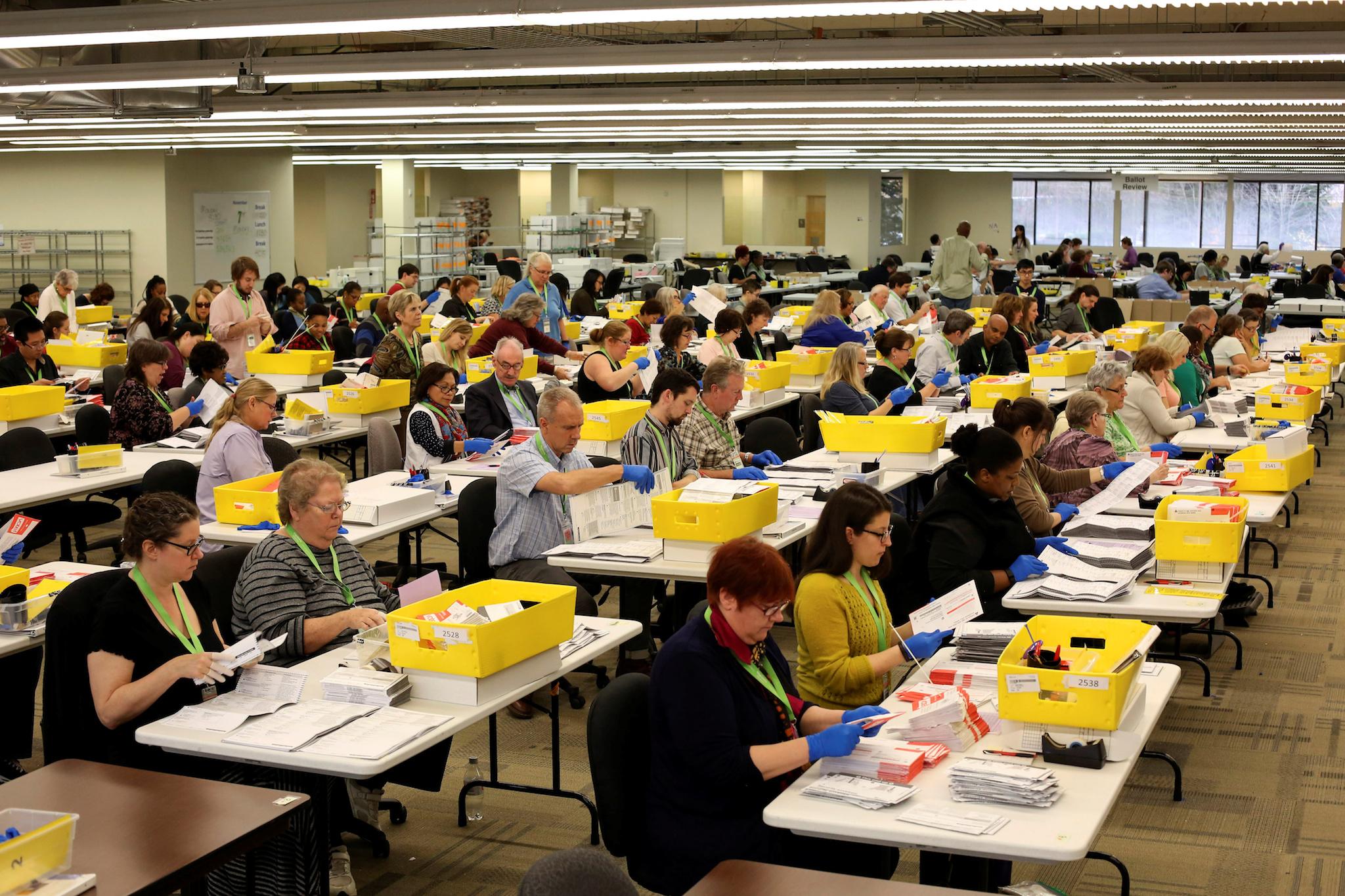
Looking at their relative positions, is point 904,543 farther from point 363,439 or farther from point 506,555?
point 363,439

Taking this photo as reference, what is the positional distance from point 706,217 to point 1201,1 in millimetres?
22354

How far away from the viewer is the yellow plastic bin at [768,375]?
9.23 m

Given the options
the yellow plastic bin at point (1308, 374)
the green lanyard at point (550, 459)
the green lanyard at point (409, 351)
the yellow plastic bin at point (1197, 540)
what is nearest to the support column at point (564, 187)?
the green lanyard at point (409, 351)

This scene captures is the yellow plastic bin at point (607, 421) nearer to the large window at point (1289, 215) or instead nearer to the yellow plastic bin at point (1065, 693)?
the yellow plastic bin at point (1065, 693)

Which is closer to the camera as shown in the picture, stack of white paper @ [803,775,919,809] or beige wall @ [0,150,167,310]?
stack of white paper @ [803,775,919,809]

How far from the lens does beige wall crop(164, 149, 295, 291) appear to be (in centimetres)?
1866

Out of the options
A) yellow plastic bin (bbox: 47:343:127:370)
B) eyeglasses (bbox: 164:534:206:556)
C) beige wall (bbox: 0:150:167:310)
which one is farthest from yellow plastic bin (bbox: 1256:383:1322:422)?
beige wall (bbox: 0:150:167:310)

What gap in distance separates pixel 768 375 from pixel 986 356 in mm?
1600

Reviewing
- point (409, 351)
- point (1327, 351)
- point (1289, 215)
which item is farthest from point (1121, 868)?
point (1289, 215)

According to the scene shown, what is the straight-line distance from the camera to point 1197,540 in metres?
4.82

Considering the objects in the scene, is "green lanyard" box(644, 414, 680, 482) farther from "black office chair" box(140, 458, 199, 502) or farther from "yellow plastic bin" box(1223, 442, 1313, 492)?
"yellow plastic bin" box(1223, 442, 1313, 492)

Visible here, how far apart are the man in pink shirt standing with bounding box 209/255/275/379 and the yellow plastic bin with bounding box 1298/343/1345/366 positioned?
8.17 m

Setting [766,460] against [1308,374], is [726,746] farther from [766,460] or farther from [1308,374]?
[1308,374]

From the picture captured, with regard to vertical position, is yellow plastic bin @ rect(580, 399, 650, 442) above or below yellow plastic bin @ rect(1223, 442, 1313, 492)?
above
